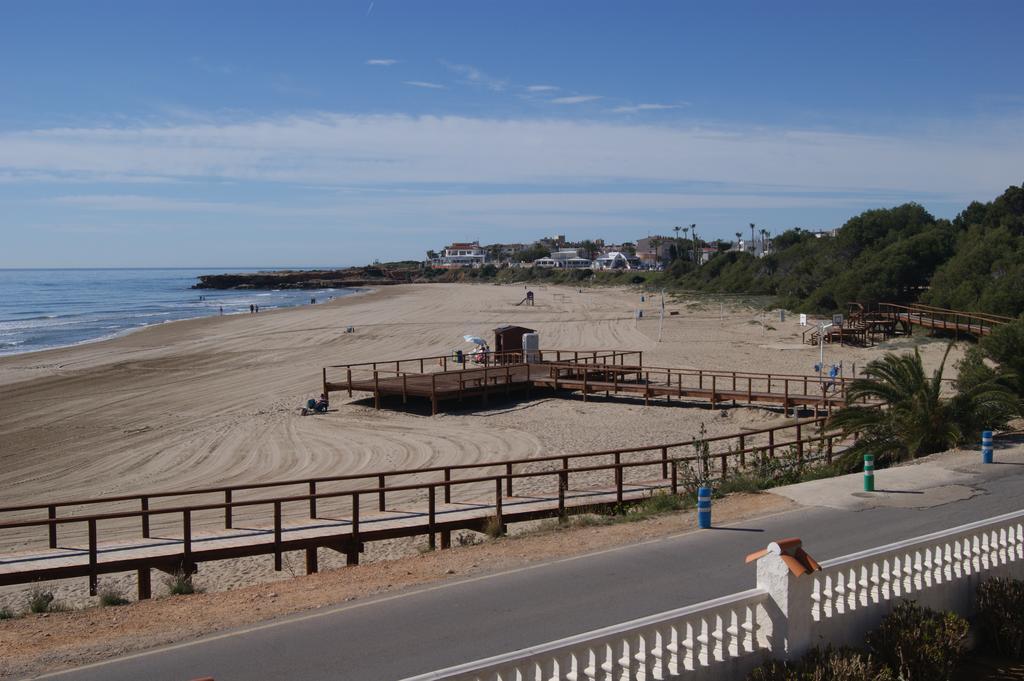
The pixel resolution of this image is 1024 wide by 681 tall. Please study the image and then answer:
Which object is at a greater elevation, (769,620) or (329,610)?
(769,620)

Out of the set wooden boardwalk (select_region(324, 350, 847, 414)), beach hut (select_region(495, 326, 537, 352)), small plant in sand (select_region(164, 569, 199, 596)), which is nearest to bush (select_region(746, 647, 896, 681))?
small plant in sand (select_region(164, 569, 199, 596))

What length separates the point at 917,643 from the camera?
7281 mm

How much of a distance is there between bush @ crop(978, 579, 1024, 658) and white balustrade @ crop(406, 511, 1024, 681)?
0.58ft

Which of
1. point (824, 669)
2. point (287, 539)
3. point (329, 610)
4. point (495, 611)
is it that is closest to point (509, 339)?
point (287, 539)

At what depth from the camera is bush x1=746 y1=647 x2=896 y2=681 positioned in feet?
21.4

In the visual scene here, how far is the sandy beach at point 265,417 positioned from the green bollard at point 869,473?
7.50 metres

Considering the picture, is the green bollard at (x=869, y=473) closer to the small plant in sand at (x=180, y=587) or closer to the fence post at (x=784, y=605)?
the fence post at (x=784, y=605)

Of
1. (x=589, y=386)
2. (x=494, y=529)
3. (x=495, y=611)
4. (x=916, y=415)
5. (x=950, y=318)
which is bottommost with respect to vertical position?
(x=589, y=386)

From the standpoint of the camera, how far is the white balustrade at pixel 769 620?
19.1ft

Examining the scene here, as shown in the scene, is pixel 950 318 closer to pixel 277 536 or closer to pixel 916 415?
pixel 916 415

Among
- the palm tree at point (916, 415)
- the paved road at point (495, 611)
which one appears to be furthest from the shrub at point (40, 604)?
the palm tree at point (916, 415)

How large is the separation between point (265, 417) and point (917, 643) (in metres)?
23.6

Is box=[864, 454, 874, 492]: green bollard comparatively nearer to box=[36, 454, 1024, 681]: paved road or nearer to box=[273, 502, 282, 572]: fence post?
box=[36, 454, 1024, 681]: paved road

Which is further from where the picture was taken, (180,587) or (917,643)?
(180,587)
